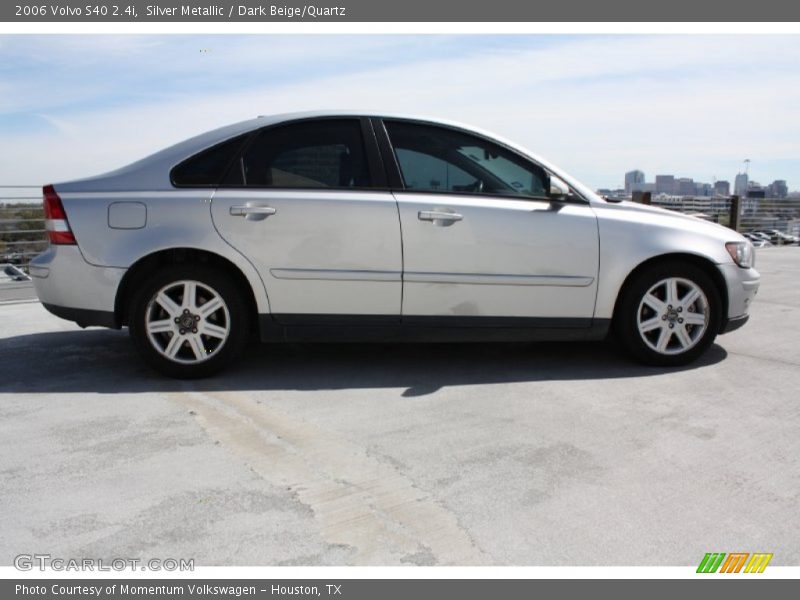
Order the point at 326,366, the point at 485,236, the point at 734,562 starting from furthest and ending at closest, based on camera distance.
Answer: the point at 326,366 → the point at 485,236 → the point at 734,562

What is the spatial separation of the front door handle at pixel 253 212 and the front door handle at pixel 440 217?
919mm

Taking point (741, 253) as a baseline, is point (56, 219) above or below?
above

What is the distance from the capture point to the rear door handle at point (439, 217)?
180 inches

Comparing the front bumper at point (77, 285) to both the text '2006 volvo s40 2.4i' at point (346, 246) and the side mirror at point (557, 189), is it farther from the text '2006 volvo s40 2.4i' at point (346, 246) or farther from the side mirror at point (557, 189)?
the side mirror at point (557, 189)

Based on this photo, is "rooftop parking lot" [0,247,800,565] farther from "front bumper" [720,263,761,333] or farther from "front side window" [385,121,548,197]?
"front side window" [385,121,548,197]

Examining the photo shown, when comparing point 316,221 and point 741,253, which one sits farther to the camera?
point 741,253

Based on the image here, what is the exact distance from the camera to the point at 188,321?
4.57 metres

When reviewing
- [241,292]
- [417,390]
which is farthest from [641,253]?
[241,292]

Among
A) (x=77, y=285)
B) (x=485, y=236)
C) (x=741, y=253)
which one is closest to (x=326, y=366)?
(x=485, y=236)

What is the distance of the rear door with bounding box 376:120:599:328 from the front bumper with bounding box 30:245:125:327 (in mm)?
1825

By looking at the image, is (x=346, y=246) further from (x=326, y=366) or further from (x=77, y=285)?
(x=77, y=285)

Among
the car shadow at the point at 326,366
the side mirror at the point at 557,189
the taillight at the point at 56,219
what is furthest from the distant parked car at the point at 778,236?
the taillight at the point at 56,219

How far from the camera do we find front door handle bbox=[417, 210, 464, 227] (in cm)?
458

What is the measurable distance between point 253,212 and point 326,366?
119cm
